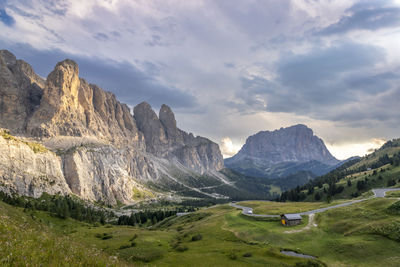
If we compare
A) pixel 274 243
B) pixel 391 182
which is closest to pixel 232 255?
pixel 274 243

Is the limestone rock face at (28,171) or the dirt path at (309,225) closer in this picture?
the dirt path at (309,225)

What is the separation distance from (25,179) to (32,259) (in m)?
182

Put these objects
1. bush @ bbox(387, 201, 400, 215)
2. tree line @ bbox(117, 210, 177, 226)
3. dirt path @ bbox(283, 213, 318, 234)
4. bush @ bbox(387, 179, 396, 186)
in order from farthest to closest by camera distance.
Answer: bush @ bbox(387, 179, 396, 186), tree line @ bbox(117, 210, 177, 226), dirt path @ bbox(283, 213, 318, 234), bush @ bbox(387, 201, 400, 215)

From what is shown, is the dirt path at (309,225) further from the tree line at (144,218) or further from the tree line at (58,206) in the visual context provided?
the tree line at (144,218)

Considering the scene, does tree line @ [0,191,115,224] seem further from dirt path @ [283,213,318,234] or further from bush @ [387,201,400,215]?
bush @ [387,201,400,215]

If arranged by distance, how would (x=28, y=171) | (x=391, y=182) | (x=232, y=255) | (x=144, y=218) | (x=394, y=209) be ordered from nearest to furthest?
(x=232, y=255), (x=394, y=209), (x=391, y=182), (x=144, y=218), (x=28, y=171)

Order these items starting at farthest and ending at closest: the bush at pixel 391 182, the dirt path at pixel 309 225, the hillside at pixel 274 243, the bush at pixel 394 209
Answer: the bush at pixel 391 182 → the dirt path at pixel 309 225 → the bush at pixel 394 209 → the hillside at pixel 274 243

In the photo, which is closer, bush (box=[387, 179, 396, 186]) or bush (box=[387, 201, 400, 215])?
bush (box=[387, 201, 400, 215])

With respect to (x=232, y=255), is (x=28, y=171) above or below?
above

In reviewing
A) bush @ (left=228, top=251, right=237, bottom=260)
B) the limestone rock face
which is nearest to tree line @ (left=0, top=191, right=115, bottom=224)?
the limestone rock face

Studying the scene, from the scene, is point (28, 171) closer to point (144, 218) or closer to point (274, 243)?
point (144, 218)

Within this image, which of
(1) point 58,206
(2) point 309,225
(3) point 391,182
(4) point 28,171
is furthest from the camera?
(4) point 28,171

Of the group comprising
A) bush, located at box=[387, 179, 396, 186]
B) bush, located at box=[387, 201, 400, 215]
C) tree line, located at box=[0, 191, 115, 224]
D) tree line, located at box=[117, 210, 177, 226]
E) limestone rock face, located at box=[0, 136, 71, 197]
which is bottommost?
tree line, located at box=[117, 210, 177, 226]

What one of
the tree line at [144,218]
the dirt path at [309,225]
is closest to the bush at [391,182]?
the dirt path at [309,225]
